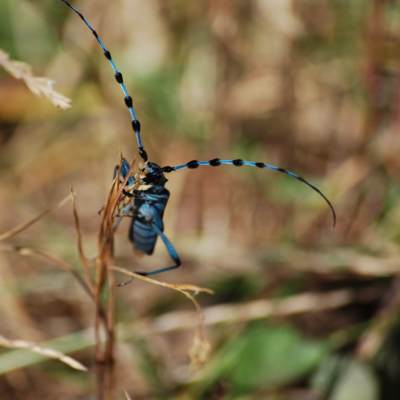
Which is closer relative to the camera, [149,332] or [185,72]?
[149,332]

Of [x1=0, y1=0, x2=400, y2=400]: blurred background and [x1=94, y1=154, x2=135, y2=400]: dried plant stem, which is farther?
[x1=0, y1=0, x2=400, y2=400]: blurred background

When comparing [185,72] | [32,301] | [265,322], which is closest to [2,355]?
[32,301]

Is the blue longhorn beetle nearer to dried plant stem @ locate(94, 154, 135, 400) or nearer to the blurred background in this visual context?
dried plant stem @ locate(94, 154, 135, 400)

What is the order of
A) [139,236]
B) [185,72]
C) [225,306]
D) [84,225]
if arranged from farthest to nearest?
[185,72], [84,225], [225,306], [139,236]

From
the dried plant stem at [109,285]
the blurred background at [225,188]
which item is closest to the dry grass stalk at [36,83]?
the dried plant stem at [109,285]

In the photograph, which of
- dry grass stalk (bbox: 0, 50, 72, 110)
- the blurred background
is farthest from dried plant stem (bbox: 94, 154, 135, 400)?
the blurred background

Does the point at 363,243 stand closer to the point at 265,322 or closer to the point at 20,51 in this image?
the point at 265,322

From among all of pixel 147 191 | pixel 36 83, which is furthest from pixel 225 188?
pixel 36 83

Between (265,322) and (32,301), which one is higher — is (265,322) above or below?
below

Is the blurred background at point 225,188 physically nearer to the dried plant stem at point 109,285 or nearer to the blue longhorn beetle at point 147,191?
the dried plant stem at point 109,285
